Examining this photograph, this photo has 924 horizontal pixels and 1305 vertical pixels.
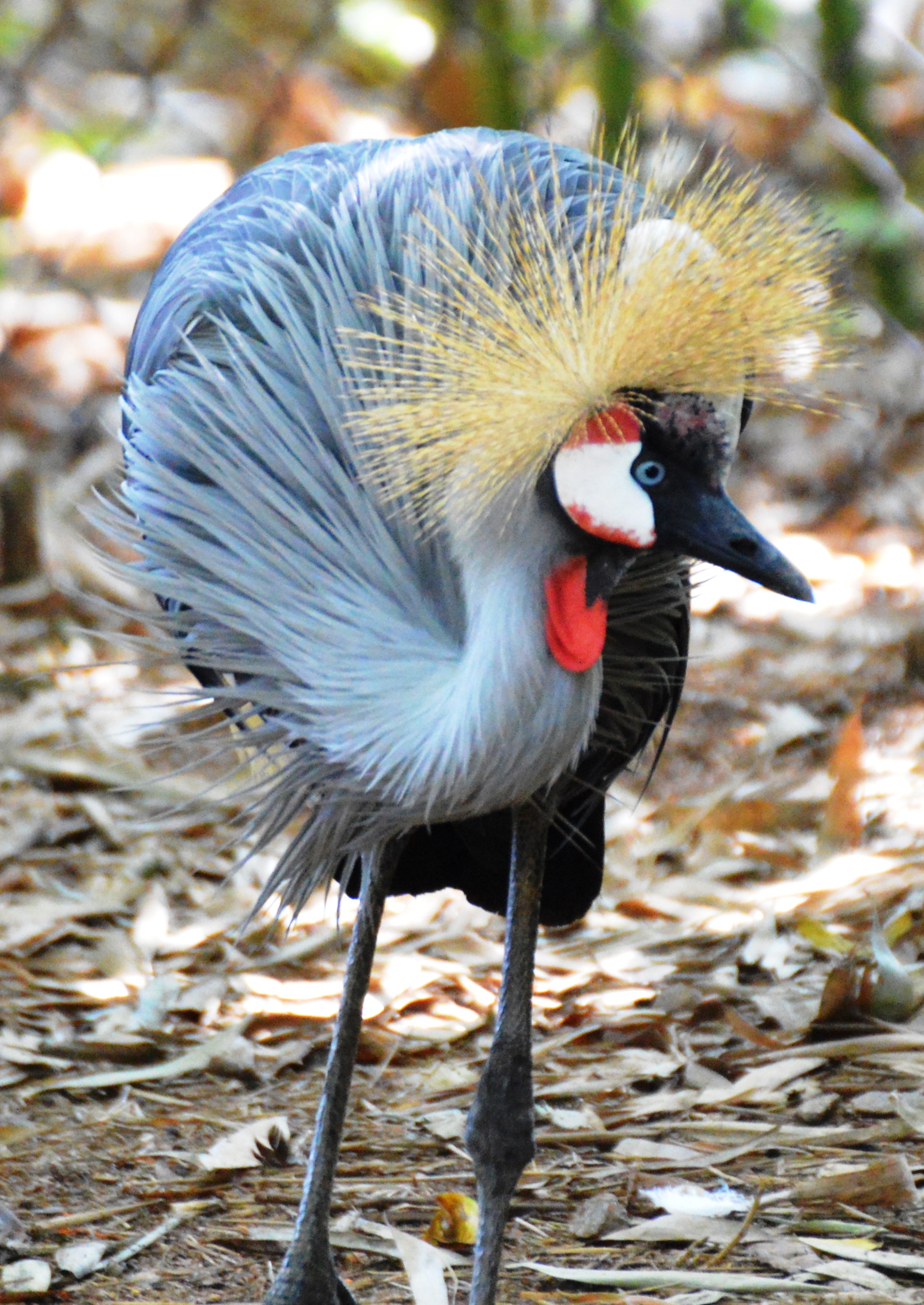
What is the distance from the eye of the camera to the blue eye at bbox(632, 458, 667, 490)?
1.67 m

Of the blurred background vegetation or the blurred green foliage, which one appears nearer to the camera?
the blurred background vegetation

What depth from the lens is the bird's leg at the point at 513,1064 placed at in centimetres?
204

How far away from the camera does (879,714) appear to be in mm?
3625

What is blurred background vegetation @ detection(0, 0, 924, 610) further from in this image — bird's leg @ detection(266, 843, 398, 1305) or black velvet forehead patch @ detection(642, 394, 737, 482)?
black velvet forehead patch @ detection(642, 394, 737, 482)

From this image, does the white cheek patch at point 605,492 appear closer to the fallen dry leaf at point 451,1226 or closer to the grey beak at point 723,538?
the grey beak at point 723,538

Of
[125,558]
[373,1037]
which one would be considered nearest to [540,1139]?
[373,1037]

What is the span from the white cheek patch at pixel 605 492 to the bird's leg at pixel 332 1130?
0.66 m

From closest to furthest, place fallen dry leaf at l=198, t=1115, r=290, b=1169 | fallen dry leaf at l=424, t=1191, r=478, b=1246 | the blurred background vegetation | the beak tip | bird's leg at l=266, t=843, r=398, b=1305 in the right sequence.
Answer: the beak tip
bird's leg at l=266, t=843, r=398, b=1305
fallen dry leaf at l=424, t=1191, r=478, b=1246
fallen dry leaf at l=198, t=1115, r=290, b=1169
the blurred background vegetation

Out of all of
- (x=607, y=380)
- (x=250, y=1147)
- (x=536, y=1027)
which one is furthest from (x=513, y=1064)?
(x=607, y=380)

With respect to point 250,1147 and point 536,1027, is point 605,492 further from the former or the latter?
point 536,1027

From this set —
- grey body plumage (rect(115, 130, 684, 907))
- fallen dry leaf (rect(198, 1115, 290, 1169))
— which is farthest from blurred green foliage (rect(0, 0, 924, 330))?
fallen dry leaf (rect(198, 1115, 290, 1169))

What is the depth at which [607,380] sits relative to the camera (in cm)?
165

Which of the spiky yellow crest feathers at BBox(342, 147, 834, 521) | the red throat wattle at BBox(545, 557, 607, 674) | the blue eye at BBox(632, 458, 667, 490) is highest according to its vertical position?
the spiky yellow crest feathers at BBox(342, 147, 834, 521)

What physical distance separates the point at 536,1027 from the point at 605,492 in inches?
51.8
